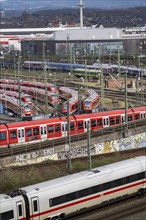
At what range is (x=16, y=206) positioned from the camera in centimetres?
1212

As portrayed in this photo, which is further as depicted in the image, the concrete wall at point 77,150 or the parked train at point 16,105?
the parked train at point 16,105

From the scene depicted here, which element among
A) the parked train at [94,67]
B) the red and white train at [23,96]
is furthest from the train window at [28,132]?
the parked train at [94,67]

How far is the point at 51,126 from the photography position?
70.8 ft

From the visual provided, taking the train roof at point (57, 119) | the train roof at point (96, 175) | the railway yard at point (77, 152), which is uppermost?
the train roof at point (96, 175)

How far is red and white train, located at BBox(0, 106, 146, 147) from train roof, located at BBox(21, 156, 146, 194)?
7.36 meters

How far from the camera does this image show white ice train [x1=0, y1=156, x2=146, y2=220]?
12242mm

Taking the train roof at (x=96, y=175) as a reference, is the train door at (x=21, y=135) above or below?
below

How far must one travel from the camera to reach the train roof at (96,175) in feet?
42.2

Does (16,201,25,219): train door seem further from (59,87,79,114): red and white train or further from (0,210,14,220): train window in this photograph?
(59,87,79,114): red and white train

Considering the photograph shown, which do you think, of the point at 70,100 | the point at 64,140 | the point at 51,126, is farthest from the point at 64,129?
the point at 70,100

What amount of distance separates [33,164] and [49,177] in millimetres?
1975

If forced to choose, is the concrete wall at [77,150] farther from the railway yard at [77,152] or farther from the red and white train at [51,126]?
the red and white train at [51,126]

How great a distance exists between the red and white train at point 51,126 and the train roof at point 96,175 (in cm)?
736

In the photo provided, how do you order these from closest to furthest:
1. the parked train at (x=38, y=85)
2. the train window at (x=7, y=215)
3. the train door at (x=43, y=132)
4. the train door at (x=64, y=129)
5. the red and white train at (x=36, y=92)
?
the train window at (x=7, y=215) < the train door at (x=43, y=132) < the train door at (x=64, y=129) < the red and white train at (x=36, y=92) < the parked train at (x=38, y=85)
